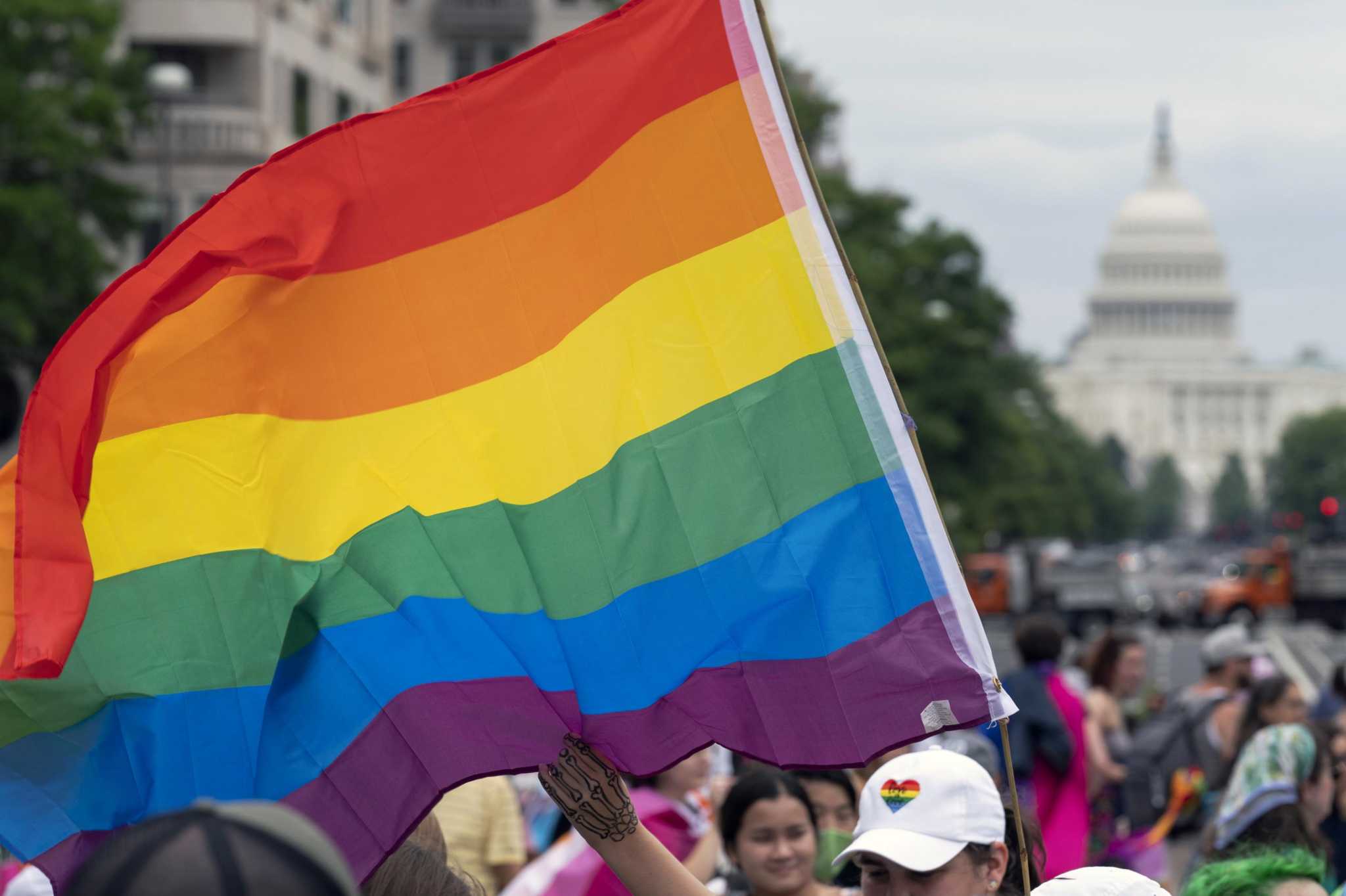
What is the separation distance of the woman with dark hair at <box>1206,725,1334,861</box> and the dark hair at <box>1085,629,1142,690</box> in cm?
460

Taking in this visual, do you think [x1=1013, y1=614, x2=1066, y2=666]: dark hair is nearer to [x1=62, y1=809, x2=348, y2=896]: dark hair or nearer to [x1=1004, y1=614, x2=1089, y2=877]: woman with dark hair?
[x1=1004, y1=614, x2=1089, y2=877]: woman with dark hair

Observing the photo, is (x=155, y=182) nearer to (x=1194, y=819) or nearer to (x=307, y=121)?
(x=307, y=121)

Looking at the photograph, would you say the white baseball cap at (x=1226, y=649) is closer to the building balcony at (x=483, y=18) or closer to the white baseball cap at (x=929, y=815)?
the white baseball cap at (x=929, y=815)

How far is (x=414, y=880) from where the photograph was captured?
430 centimetres

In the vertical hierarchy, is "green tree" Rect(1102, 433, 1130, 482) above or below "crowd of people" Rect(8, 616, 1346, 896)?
below

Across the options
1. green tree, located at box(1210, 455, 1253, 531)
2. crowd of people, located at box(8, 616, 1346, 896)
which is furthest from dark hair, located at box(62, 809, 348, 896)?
green tree, located at box(1210, 455, 1253, 531)

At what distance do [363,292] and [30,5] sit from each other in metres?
24.0

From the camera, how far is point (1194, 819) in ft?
38.7

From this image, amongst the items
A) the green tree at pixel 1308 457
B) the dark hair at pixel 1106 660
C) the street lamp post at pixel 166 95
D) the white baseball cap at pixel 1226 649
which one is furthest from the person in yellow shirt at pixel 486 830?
the green tree at pixel 1308 457

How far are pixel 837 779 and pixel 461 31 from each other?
160 feet

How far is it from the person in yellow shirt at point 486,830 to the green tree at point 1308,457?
470ft

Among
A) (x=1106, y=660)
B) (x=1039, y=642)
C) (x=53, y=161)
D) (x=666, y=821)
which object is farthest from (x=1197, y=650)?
(x=666, y=821)

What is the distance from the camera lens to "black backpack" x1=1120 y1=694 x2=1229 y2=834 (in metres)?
10.7

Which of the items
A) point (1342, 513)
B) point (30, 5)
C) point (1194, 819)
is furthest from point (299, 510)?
point (1342, 513)
